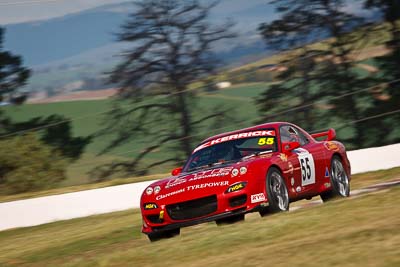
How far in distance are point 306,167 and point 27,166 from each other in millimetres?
14134

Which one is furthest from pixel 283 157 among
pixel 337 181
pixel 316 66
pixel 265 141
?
pixel 316 66

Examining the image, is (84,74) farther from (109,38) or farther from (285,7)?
(285,7)

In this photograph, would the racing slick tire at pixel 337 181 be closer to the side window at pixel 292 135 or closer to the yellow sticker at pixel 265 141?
the side window at pixel 292 135

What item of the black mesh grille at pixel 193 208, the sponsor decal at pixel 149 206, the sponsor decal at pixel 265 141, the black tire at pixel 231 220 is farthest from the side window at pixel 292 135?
the sponsor decal at pixel 149 206

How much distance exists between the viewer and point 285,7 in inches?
1144

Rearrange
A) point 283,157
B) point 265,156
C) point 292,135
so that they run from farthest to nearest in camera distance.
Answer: point 292,135 → point 283,157 → point 265,156

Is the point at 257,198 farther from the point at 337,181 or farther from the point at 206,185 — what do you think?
the point at 337,181

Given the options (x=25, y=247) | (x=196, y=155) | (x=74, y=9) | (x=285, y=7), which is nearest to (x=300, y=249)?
(x=196, y=155)

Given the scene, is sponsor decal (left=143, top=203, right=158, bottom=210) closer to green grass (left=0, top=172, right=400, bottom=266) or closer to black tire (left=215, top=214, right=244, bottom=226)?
green grass (left=0, top=172, right=400, bottom=266)

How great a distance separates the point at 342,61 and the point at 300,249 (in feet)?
67.3

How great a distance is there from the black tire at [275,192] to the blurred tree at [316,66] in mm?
14275

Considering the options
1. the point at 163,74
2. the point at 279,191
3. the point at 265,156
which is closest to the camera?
the point at 279,191

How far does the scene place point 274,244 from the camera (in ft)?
28.9

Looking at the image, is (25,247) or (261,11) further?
(261,11)
